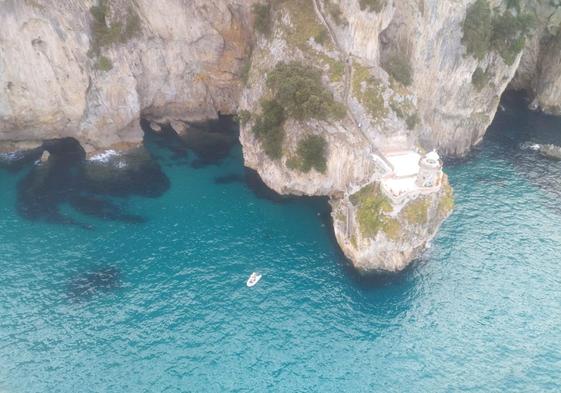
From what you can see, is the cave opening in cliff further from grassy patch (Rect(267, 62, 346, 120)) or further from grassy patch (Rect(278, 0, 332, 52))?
grassy patch (Rect(278, 0, 332, 52))

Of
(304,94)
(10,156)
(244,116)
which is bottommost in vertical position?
(10,156)

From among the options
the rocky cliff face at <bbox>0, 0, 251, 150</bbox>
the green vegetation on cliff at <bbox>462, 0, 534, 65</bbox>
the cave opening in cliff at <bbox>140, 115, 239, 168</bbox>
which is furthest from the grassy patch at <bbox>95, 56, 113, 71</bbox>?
the green vegetation on cliff at <bbox>462, 0, 534, 65</bbox>

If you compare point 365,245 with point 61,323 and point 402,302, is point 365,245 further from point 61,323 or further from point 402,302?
point 61,323

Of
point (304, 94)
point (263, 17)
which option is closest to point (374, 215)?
point (304, 94)

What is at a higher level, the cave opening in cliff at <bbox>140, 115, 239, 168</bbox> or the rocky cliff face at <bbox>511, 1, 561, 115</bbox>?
the rocky cliff face at <bbox>511, 1, 561, 115</bbox>

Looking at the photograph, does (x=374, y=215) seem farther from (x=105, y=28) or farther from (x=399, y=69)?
(x=105, y=28)

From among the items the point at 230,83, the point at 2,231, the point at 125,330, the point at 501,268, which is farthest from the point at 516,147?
the point at 2,231
